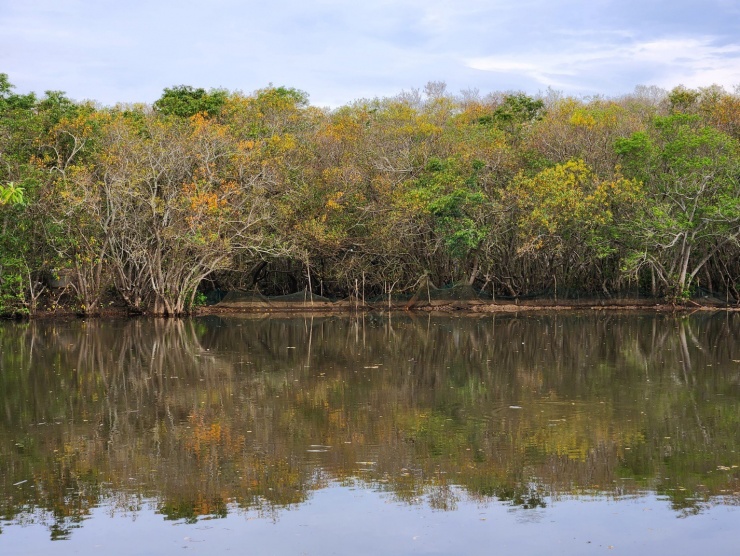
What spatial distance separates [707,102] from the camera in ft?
134

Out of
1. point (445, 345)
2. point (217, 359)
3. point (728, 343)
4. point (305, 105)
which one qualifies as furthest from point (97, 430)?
point (305, 105)

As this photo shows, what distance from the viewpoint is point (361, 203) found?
39719 mm

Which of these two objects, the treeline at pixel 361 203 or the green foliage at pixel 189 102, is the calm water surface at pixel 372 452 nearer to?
the treeline at pixel 361 203

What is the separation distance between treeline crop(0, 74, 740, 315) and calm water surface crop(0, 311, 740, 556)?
1291 centimetres

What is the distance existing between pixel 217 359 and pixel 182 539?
13.2 meters

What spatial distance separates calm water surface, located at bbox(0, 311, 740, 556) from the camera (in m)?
8.40

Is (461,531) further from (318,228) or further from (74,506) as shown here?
(318,228)

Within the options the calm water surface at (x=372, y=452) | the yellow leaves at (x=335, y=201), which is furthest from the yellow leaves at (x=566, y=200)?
the calm water surface at (x=372, y=452)

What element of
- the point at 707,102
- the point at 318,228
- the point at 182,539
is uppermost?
the point at 707,102

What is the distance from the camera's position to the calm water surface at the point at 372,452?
8.40 metres

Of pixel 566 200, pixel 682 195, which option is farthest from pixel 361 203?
pixel 682 195

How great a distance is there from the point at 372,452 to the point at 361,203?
28.9 metres

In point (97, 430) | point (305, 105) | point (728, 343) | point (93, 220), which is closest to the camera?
point (97, 430)

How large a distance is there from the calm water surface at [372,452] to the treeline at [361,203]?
12.9 m
